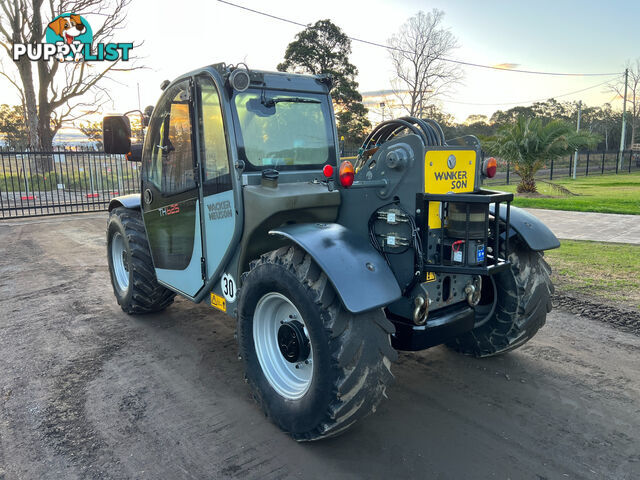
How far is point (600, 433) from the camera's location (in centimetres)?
308

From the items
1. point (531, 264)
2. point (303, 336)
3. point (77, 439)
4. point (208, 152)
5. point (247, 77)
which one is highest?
point (247, 77)

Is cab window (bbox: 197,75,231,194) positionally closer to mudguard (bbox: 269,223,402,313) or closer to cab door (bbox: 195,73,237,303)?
cab door (bbox: 195,73,237,303)

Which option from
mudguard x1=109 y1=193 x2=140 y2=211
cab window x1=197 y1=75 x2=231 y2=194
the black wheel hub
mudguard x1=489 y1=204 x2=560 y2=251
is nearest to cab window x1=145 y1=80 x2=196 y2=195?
cab window x1=197 y1=75 x2=231 y2=194

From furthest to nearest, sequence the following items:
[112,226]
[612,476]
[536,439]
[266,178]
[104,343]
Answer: [112,226] < [104,343] < [266,178] < [536,439] < [612,476]

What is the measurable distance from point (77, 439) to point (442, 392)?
2.58 meters

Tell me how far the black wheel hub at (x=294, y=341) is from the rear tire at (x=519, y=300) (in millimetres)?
1713

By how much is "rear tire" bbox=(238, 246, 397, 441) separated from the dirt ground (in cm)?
23

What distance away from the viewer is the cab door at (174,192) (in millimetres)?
4102

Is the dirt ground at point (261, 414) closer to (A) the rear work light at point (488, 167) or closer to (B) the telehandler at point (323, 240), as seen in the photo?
(B) the telehandler at point (323, 240)

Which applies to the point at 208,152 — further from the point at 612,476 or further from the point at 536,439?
the point at 612,476

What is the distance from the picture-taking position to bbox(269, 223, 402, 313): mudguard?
2.68 meters

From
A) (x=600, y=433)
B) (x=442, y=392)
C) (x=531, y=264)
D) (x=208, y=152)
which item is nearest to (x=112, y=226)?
(x=208, y=152)

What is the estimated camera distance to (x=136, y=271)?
5148 millimetres

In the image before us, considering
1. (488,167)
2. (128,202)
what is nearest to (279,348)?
(488,167)
